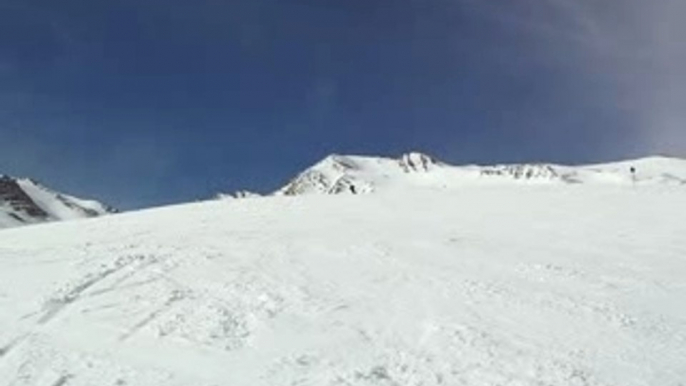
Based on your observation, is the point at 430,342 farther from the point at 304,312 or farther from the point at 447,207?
the point at 447,207

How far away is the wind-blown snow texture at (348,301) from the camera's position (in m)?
15.2

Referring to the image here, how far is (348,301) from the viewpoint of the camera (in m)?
18.9

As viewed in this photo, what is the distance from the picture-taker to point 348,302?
1881 cm

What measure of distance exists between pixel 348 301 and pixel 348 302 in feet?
0.26

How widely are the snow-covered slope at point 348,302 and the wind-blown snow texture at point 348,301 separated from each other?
0.05 m

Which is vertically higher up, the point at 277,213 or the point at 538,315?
the point at 277,213

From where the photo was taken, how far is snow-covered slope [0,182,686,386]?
599 inches

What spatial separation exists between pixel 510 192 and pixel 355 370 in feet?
71.6

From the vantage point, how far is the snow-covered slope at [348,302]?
15219 millimetres

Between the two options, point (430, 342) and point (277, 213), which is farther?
point (277, 213)

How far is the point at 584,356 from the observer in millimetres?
16078

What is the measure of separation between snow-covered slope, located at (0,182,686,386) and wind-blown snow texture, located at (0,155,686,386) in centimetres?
5

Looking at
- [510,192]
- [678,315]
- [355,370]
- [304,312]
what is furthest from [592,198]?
[355,370]

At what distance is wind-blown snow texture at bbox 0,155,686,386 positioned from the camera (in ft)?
50.0
